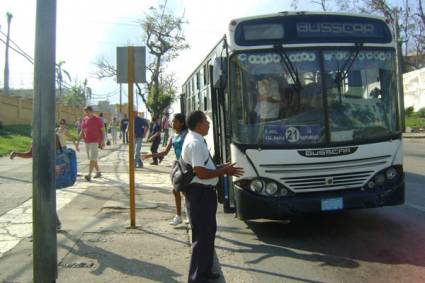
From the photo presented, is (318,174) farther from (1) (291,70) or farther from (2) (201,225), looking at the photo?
(2) (201,225)

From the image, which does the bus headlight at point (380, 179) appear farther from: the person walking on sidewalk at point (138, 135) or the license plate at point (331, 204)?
the person walking on sidewalk at point (138, 135)

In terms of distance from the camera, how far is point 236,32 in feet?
25.7

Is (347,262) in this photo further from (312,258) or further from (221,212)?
(221,212)

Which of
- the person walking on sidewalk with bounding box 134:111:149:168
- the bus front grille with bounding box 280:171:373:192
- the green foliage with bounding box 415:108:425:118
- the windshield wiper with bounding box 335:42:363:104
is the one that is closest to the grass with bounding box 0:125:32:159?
the person walking on sidewalk with bounding box 134:111:149:168

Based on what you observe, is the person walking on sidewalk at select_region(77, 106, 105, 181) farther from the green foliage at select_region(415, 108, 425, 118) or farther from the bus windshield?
the green foliage at select_region(415, 108, 425, 118)

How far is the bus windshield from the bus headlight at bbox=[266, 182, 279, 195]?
0.54 metres

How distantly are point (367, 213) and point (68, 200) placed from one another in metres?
5.53

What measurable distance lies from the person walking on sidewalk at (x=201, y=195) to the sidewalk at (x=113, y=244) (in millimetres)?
644

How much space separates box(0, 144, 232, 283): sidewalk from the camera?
6242 mm

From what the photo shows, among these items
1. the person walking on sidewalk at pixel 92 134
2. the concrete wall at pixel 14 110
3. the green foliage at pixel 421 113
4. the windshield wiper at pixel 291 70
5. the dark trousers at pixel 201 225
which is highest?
the concrete wall at pixel 14 110

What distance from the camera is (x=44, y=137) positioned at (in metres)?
4.95

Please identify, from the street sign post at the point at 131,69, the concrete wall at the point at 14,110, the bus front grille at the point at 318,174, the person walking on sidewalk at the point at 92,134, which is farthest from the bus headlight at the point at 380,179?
the concrete wall at the point at 14,110

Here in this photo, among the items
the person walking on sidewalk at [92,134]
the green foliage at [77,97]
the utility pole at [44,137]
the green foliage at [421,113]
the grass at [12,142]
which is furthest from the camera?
the green foliage at [77,97]

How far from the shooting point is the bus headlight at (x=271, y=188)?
297 inches
